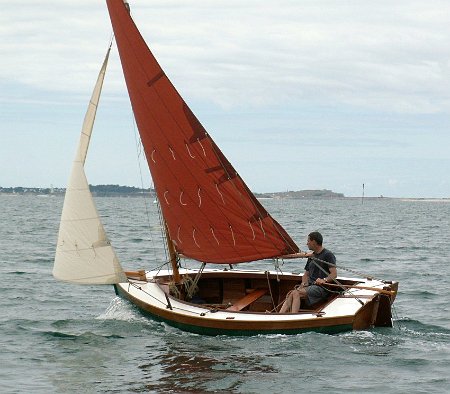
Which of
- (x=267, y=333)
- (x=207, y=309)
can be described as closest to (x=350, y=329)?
(x=267, y=333)

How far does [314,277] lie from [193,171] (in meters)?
3.27

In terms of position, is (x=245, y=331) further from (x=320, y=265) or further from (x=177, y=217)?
(x=177, y=217)

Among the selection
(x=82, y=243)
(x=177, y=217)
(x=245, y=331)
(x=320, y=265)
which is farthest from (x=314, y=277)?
(x=82, y=243)

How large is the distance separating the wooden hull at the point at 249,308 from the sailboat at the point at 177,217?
4 centimetres

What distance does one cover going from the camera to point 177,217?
2016 cm

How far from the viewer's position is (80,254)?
18.9 m

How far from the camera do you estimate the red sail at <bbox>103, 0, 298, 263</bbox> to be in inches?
776

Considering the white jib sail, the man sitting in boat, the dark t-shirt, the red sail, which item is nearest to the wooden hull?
the man sitting in boat

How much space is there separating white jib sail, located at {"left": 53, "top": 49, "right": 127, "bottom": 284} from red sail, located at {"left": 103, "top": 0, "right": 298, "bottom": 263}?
1648mm

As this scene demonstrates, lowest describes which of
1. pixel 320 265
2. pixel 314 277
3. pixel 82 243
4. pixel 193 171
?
pixel 314 277

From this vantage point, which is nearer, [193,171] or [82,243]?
[82,243]

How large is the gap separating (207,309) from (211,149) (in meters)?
3.36

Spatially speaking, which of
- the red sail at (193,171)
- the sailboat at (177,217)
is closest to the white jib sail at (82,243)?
the sailboat at (177,217)

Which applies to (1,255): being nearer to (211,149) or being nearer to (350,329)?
(211,149)
